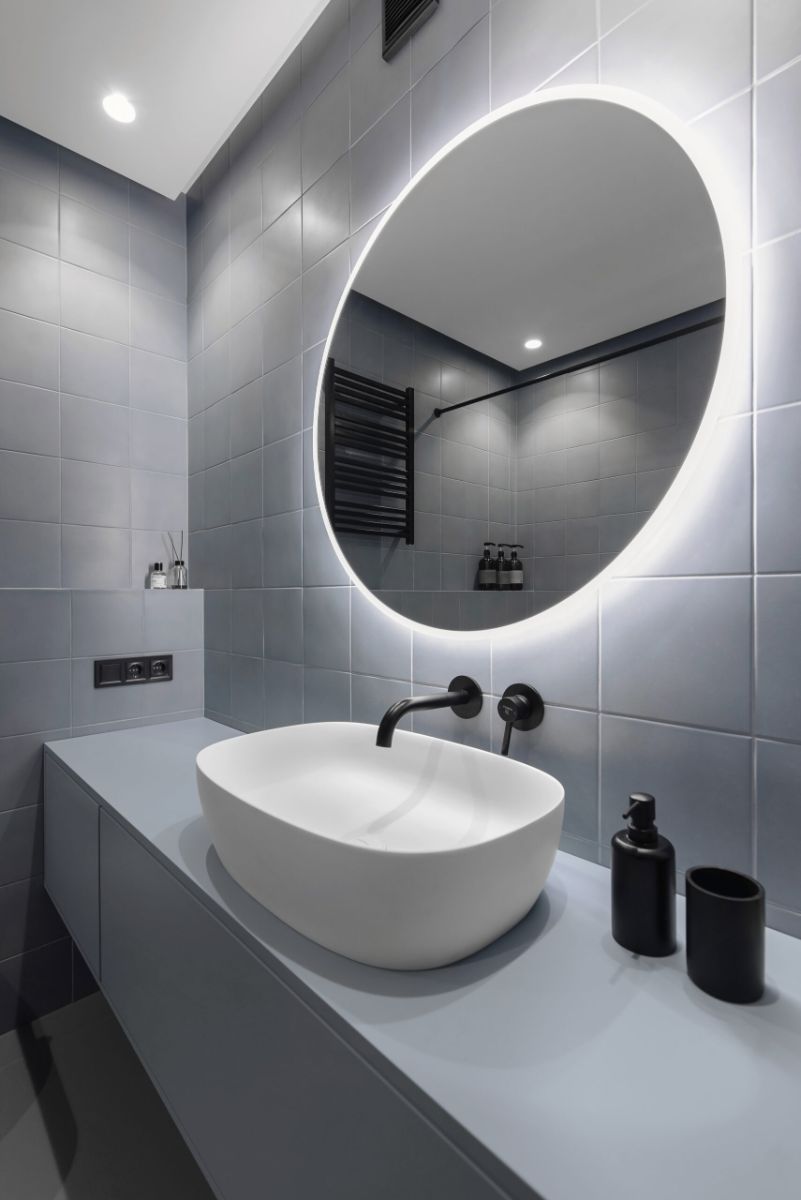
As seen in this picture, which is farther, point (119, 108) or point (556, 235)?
point (119, 108)

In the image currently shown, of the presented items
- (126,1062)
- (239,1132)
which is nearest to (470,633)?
(239,1132)

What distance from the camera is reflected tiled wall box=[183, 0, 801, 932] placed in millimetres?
716

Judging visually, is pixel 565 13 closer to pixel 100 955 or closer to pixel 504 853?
pixel 504 853

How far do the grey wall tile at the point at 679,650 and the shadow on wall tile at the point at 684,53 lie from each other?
663mm

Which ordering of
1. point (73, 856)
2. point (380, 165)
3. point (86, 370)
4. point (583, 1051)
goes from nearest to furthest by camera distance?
point (583, 1051)
point (380, 165)
point (73, 856)
point (86, 370)

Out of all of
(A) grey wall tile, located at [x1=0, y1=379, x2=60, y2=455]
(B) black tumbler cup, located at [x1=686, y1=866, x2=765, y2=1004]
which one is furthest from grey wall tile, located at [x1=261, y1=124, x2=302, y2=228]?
(B) black tumbler cup, located at [x1=686, y1=866, x2=765, y2=1004]

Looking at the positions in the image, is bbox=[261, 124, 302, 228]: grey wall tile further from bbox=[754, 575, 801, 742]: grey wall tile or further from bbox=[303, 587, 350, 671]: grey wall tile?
bbox=[754, 575, 801, 742]: grey wall tile

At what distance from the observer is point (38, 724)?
1.65m

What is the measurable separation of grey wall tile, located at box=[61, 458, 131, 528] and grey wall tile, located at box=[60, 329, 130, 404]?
0.25 meters

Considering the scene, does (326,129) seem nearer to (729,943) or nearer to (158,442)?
(158,442)

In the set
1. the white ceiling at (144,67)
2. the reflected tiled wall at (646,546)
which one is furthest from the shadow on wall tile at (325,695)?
the white ceiling at (144,67)

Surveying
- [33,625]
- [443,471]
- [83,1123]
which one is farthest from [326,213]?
[83,1123]

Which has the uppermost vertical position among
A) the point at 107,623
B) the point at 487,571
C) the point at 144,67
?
the point at 144,67

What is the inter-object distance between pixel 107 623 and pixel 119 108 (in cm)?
146
